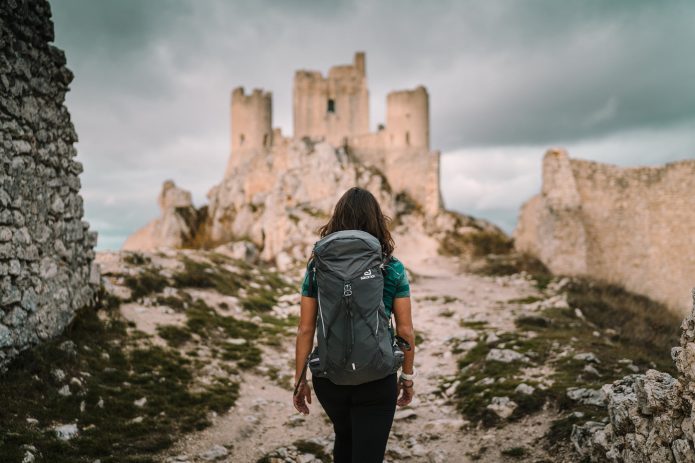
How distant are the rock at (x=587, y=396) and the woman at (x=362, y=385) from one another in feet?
10.4

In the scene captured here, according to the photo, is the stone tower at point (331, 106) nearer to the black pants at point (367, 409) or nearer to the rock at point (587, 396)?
the rock at point (587, 396)

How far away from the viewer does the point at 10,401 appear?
17.7 ft

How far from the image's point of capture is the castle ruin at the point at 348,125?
42562mm

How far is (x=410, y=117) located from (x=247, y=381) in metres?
38.1

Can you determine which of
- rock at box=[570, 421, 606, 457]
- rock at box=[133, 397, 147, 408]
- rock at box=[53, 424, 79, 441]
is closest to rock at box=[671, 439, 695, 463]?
rock at box=[570, 421, 606, 457]

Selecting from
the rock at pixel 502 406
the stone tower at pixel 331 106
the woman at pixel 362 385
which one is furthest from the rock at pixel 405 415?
the stone tower at pixel 331 106

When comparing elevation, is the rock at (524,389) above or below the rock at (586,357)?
below

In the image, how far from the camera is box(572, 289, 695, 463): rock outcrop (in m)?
3.37

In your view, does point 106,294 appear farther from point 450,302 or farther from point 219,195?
point 219,195

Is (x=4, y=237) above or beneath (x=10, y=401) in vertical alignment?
above

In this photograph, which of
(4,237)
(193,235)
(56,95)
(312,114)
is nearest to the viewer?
(4,237)

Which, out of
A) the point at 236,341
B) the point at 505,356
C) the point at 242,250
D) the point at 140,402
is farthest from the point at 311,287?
the point at 242,250

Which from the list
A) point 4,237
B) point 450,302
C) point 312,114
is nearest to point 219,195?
point 312,114

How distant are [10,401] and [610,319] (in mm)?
12856
